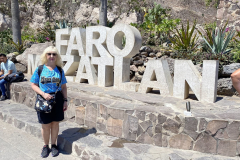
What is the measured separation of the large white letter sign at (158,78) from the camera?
449 centimetres

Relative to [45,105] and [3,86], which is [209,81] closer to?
[45,105]

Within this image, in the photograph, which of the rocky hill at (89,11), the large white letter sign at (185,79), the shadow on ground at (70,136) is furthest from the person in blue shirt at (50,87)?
the rocky hill at (89,11)

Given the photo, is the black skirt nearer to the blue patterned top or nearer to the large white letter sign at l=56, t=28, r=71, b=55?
the blue patterned top

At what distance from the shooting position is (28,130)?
4188 millimetres

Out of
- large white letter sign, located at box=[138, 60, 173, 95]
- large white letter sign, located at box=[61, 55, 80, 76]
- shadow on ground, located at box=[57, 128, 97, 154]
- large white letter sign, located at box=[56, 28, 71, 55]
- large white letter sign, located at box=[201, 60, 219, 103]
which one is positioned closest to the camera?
shadow on ground, located at box=[57, 128, 97, 154]

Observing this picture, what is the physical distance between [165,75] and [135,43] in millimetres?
1005

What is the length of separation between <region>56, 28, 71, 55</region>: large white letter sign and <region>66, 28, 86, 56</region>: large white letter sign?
0.86ft

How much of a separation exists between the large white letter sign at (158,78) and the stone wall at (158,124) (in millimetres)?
301

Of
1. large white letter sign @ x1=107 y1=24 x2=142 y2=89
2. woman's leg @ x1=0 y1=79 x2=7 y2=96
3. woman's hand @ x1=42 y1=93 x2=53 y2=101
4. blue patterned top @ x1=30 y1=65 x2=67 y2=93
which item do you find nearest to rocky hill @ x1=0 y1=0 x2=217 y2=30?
woman's leg @ x1=0 y1=79 x2=7 y2=96

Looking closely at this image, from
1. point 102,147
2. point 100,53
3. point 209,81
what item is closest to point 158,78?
point 209,81

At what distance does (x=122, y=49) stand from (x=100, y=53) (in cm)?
67

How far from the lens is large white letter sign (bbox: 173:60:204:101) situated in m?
4.16

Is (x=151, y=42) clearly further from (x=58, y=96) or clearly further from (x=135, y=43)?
(x=58, y=96)

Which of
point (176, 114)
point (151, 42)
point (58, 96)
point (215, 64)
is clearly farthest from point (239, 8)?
point (58, 96)
